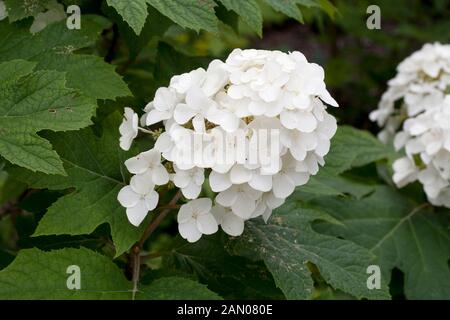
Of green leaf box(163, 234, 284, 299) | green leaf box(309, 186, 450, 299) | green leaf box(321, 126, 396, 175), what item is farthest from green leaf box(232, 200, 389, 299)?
green leaf box(321, 126, 396, 175)

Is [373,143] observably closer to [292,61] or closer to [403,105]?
[403,105]

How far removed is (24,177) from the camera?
1.93 m

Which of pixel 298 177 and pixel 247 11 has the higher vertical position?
pixel 247 11

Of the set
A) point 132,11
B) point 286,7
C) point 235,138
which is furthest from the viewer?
point 286,7

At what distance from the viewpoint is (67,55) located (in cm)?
212

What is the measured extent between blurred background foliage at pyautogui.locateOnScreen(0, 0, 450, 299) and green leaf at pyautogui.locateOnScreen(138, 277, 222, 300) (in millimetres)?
138

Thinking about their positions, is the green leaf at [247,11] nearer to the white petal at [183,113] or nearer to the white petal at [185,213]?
the white petal at [183,113]

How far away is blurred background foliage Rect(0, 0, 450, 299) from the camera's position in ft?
7.55

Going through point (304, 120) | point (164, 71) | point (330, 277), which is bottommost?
point (330, 277)

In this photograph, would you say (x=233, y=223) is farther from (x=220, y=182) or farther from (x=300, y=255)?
(x=300, y=255)

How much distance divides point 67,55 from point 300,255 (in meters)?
0.96

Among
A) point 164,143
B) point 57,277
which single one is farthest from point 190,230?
point 57,277
